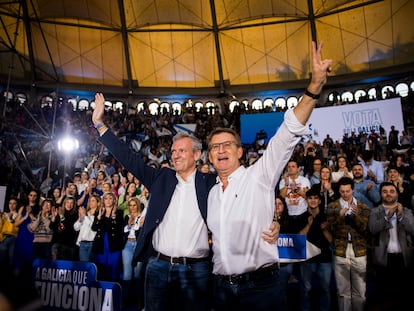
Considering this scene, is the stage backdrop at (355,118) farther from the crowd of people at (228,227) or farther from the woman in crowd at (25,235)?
the woman in crowd at (25,235)

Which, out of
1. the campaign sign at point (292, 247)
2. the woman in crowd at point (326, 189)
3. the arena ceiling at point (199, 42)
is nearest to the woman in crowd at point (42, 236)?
the campaign sign at point (292, 247)

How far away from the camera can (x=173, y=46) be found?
64.1ft

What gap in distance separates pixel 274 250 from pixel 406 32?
18992 millimetres

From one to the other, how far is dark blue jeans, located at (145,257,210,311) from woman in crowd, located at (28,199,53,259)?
3875 mm

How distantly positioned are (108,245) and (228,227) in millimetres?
3601

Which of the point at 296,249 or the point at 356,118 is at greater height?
the point at 356,118

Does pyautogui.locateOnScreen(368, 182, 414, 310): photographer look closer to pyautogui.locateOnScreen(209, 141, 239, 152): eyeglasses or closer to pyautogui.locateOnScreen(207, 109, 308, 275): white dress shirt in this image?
pyautogui.locateOnScreen(207, 109, 308, 275): white dress shirt

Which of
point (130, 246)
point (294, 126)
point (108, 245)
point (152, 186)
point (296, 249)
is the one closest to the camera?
point (294, 126)

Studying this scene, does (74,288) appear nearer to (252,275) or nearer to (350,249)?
(252,275)

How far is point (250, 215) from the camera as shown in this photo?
1.86 m

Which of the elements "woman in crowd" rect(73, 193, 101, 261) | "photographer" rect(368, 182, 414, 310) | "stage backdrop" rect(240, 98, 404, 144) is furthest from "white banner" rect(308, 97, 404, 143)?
"woman in crowd" rect(73, 193, 101, 261)

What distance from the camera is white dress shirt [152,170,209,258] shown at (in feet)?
7.27

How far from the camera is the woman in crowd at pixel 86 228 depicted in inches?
201

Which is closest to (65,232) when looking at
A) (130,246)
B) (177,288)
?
(130,246)
